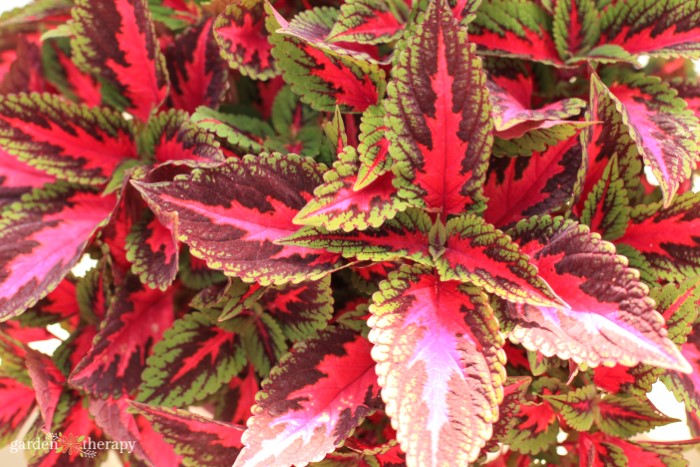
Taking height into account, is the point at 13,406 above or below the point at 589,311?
below

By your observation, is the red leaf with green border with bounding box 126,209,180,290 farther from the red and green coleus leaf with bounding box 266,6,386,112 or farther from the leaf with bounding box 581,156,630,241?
the leaf with bounding box 581,156,630,241

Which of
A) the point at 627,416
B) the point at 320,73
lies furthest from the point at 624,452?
the point at 320,73

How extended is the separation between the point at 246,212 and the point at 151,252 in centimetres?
15

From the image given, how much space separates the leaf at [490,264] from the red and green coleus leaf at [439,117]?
0.02 m

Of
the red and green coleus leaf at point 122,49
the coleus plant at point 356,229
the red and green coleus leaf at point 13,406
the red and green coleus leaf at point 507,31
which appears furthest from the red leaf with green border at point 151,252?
the red and green coleus leaf at point 507,31

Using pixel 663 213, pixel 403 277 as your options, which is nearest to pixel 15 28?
pixel 403 277

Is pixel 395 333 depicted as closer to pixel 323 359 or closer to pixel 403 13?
pixel 323 359


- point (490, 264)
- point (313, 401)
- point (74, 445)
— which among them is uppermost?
point (490, 264)

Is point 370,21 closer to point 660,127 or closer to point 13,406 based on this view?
point 660,127

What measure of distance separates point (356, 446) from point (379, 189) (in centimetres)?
23

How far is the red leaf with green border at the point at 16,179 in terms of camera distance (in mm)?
708

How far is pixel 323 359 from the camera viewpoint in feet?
1.83

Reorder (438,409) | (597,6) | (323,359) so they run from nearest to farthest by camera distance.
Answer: (438,409), (323,359), (597,6)

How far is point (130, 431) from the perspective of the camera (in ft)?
2.09
